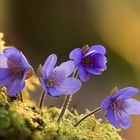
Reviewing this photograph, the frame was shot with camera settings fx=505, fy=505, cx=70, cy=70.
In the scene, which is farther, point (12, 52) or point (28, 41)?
point (28, 41)

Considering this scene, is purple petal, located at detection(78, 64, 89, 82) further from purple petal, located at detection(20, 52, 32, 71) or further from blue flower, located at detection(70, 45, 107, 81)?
purple petal, located at detection(20, 52, 32, 71)

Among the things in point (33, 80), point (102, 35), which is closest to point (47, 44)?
point (102, 35)

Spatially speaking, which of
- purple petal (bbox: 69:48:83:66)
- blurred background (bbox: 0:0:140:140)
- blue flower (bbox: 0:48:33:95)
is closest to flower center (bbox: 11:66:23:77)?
blue flower (bbox: 0:48:33:95)

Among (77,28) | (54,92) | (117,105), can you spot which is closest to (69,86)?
(54,92)

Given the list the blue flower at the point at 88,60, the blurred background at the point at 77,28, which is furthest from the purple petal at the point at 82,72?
the blurred background at the point at 77,28

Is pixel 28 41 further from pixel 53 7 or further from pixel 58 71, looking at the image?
pixel 58 71

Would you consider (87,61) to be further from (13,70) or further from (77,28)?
(77,28)
